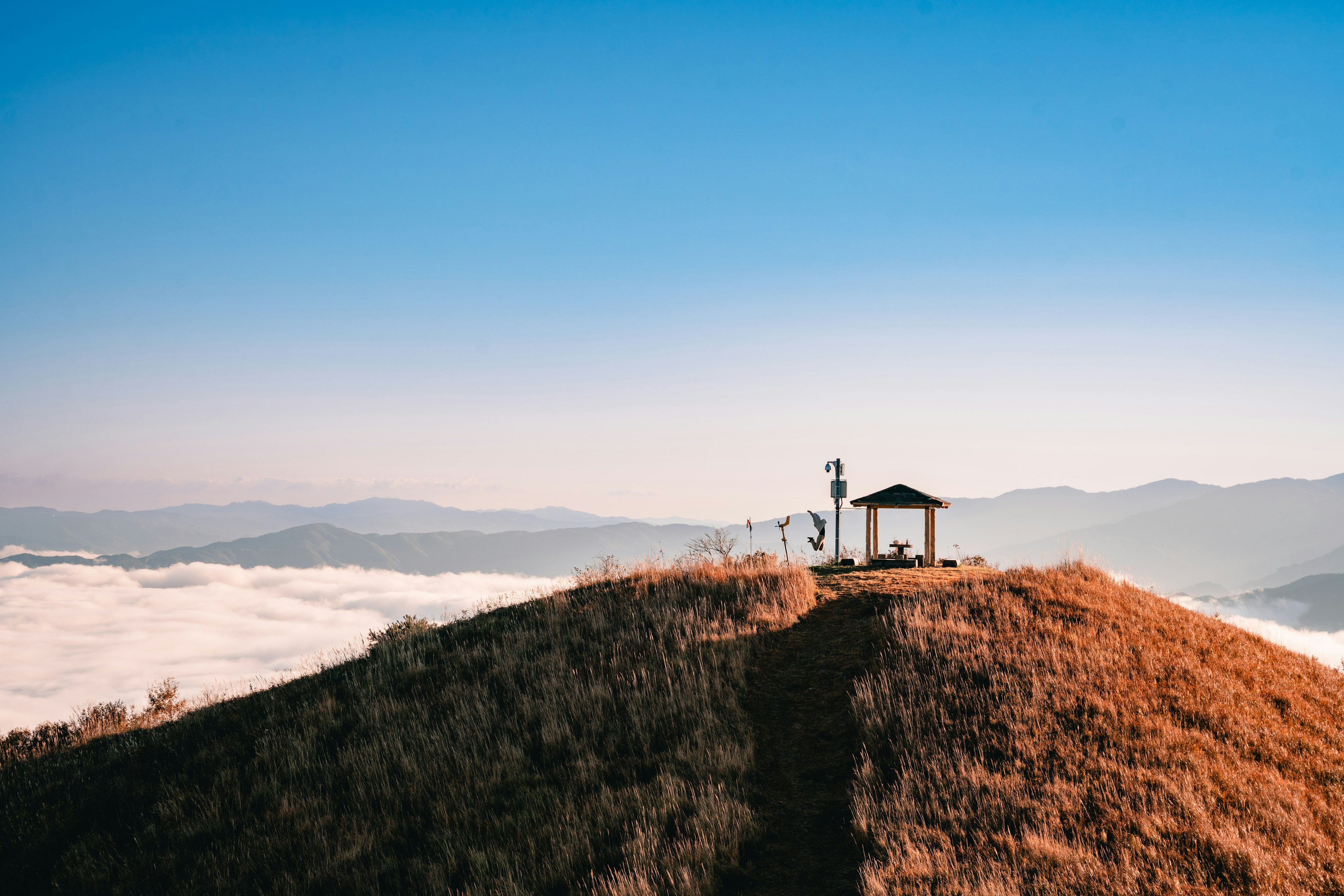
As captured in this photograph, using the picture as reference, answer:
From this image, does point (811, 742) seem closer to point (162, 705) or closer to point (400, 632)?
point (400, 632)

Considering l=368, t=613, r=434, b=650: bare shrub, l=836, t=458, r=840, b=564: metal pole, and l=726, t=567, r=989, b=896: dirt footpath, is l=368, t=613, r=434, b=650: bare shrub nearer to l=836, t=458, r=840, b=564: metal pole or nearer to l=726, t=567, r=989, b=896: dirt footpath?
l=726, t=567, r=989, b=896: dirt footpath

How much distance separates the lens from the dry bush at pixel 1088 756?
6.65 meters

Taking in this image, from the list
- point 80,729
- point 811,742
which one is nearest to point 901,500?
point 811,742

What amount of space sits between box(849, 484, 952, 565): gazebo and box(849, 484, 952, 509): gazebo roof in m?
0.01

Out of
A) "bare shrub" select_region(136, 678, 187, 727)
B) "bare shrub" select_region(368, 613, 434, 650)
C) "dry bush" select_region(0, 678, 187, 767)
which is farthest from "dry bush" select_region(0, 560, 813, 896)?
"bare shrub" select_region(368, 613, 434, 650)

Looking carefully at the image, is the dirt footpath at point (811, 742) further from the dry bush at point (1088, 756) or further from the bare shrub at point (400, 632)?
the bare shrub at point (400, 632)

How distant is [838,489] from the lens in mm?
22750

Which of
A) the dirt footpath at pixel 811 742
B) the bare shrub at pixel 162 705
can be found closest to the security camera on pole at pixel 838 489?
the dirt footpath at pixel 811 742

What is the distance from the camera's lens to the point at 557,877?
7.22m

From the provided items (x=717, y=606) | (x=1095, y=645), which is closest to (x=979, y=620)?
(x=1095, y=645)

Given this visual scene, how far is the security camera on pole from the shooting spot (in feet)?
73.4

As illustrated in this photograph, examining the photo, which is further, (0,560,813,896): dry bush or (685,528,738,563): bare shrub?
(685,528,738,563): bare shrub

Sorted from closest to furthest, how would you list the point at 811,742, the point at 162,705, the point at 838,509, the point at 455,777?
the point at 811,742 < the point at 455,777 < the point at 162,705 < the point at 838,509

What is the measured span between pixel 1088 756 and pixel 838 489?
14.4 m
